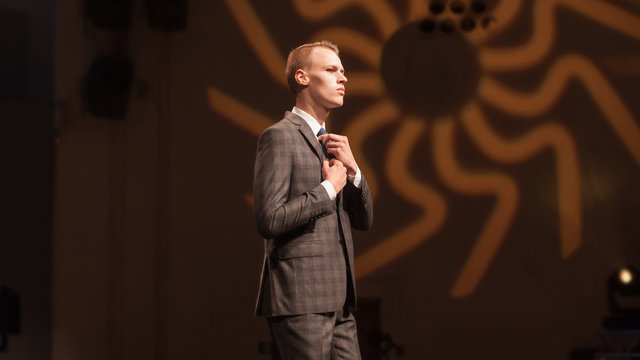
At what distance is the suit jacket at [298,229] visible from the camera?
1.61 m

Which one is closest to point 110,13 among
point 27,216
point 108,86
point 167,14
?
point 167,14

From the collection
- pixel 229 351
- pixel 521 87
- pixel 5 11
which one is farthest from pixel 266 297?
pixel 5 11

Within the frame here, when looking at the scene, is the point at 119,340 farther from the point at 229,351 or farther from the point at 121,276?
the point at 229,351

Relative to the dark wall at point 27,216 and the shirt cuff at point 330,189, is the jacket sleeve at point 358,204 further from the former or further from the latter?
the dark wall at point 27,216

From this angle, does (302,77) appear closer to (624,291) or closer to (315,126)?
(315,126)

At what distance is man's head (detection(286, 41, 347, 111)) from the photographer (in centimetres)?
180

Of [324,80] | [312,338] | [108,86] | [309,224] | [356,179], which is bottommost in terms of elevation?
[312,338]

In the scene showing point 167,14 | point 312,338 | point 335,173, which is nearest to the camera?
point 312,338

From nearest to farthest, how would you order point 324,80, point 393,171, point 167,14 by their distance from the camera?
point 324,80 → point 167,14 → point 393,171

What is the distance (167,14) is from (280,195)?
2.48 meters

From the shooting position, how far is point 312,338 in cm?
158

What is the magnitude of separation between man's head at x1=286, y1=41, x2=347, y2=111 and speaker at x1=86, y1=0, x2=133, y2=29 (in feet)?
7.46

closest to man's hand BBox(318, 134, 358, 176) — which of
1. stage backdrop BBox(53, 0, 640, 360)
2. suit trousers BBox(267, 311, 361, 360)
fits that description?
suit trousers BBox(267, 311, 361, 360)

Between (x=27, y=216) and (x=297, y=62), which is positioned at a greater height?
(x=297, y=62)
